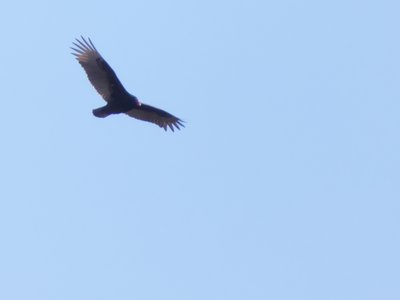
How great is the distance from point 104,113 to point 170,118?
269 cm

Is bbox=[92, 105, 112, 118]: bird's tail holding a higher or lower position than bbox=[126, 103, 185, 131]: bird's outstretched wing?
lower

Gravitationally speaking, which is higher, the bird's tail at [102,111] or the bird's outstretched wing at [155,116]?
the bird's outstretched wing at [155,116]

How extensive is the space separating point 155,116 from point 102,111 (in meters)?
2.42

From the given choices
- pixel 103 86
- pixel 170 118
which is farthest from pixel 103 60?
pixel 170 118

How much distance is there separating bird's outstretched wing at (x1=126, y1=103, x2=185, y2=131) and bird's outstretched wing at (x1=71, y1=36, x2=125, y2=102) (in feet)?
4.62

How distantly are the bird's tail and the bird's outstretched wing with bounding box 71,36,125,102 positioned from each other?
0.30 meters

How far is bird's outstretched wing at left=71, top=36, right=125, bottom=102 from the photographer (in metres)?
36.6

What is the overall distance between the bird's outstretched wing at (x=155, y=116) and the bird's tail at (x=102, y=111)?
1.38 metres

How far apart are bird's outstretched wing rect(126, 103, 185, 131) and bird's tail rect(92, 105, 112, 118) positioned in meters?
1.38

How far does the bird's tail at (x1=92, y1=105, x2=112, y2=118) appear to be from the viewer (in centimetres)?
3644

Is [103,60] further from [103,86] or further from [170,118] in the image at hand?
[170,118]

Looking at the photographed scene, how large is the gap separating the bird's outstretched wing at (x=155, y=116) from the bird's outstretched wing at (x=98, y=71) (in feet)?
4.62

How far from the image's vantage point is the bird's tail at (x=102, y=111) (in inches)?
1435

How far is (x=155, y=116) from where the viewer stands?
38500mm
